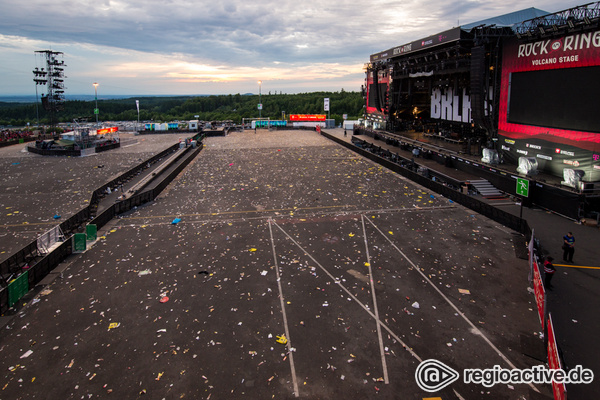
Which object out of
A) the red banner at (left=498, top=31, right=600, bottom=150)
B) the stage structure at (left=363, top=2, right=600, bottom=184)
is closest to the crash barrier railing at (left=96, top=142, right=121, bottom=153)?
the stage structure at (left=363, top=2, right=600, bottom=184)

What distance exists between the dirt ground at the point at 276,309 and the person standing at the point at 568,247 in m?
1.23

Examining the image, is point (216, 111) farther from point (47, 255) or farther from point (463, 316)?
point (463, 316)

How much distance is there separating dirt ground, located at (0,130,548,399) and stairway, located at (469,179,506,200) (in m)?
2.74

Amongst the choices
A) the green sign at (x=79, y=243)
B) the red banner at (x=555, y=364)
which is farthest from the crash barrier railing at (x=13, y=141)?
the red banner at (x=555, y=364)

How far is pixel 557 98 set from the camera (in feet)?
50.0

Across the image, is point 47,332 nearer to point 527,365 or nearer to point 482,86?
point 527,365

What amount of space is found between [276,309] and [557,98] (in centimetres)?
1595

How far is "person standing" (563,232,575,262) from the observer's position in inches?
378

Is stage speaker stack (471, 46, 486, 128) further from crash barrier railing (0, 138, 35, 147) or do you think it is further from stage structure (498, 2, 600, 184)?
crash barrier railing (0, 138, 35, 147)

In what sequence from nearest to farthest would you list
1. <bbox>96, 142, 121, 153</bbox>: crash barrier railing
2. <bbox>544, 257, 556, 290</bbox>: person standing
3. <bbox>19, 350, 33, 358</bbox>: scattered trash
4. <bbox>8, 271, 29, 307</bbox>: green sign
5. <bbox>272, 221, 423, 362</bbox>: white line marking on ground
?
<bbox>19, 350, 33, 358</bbox>: scattered trash
<bbox>272, 221, 423, 362</bbox>: white line marking on ground
<bbox>8, 271, 29, 307</bbox>: green sign
<bbox>544, 257, 556, 290</bbox>: person standing
<bbox>96, 142, 121, 153</bbox>: crash barrier railing

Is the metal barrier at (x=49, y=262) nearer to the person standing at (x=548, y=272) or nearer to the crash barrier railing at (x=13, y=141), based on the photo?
the person standing at (x=548, y=272)

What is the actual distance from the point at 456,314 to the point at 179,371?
605 centimetres

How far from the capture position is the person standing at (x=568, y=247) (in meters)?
9.60

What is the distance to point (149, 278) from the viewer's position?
31.3 feet
